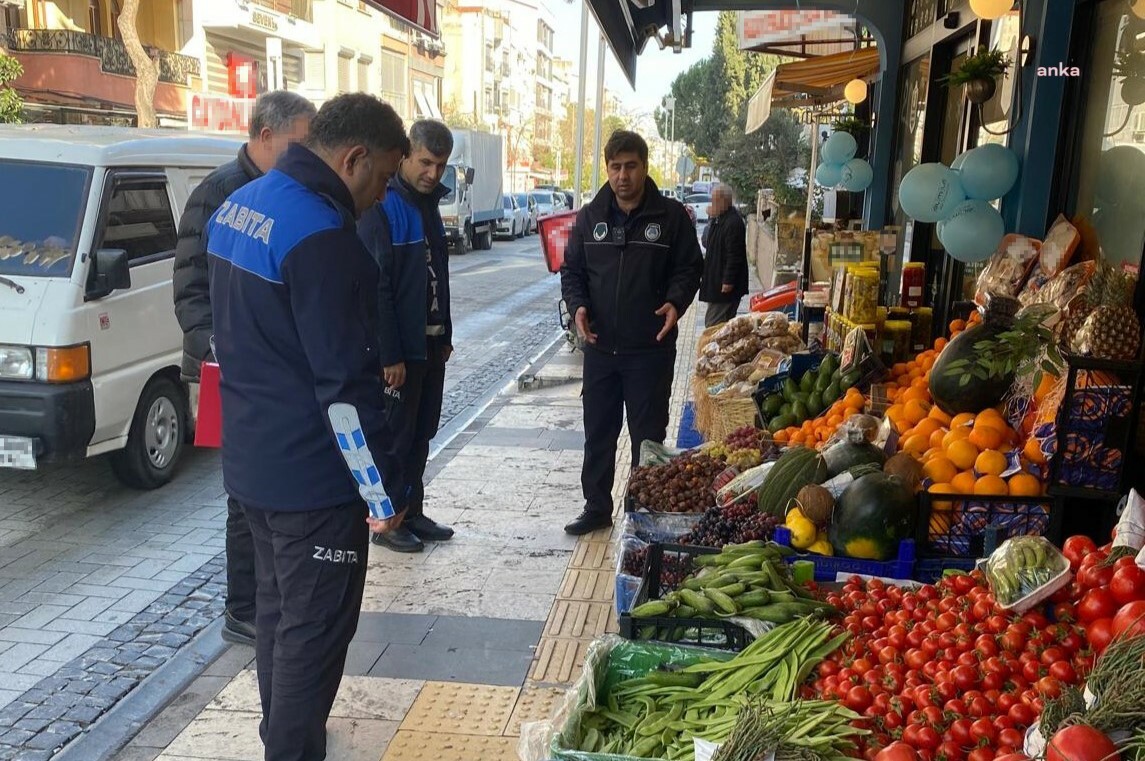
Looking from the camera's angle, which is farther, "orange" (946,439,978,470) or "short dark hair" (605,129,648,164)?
"short dark hair" (605,129,648,164)

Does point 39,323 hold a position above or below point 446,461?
above

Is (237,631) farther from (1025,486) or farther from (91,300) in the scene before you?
(1025,486)

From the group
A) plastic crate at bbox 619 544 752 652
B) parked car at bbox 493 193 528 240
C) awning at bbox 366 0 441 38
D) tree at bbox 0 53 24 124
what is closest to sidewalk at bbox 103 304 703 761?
plastic crate at bbox 619 544 752 652

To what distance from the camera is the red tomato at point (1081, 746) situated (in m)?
1.88

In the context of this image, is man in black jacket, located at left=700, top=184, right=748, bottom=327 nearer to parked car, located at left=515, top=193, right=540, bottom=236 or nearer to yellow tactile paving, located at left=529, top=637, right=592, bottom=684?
yellow tactile paving, located at left=529, top=637, right=592, bottom=684

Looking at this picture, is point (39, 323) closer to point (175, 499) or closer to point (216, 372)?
point (175, 499)

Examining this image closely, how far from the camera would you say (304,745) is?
3.00 meters

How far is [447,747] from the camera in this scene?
138 inches

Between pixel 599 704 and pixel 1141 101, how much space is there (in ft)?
12.8

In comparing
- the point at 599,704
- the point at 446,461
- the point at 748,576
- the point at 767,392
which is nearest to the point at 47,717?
the point at 599,704

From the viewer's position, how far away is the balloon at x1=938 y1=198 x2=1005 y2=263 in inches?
208

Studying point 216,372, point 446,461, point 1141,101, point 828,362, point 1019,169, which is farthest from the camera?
point 446,461

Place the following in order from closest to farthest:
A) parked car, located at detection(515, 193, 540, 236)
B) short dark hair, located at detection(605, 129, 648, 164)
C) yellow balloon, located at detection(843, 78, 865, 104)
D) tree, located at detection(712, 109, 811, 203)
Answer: short dark hair, located at detection(605, 129, 648, 164) → yellow balloon, located at detection(843, 78, 865, 104) → tree, located at detection(712, 109, 811, 203) → parked car, located at detection(515, 193, 540, 236)

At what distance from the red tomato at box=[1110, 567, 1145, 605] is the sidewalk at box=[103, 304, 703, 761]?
6.76 ft
